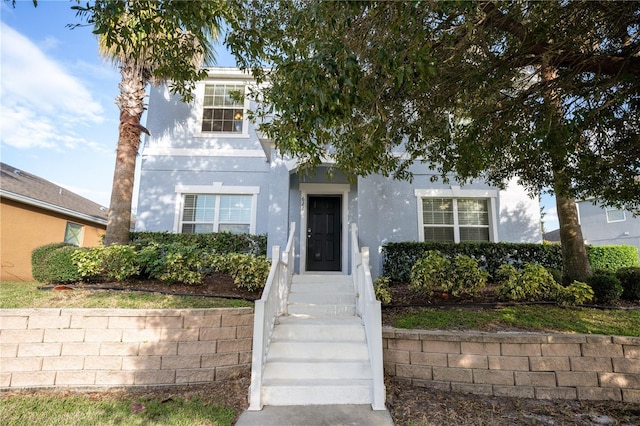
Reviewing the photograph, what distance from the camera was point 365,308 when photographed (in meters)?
4.87

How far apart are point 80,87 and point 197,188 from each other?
457cm

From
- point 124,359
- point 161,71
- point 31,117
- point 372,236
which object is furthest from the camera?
point 31,117

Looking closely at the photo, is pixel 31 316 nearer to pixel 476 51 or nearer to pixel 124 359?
pixel 124 359

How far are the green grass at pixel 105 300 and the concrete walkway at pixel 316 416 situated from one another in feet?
6.33

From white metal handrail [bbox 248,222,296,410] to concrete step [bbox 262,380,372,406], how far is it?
0.56 ft

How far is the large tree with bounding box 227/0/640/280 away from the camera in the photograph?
309cm

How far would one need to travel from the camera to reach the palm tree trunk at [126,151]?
800cm

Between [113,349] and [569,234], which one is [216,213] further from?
[569,234]

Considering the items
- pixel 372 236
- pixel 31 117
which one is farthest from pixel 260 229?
pixel 31 117

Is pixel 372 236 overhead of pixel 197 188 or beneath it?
beneath

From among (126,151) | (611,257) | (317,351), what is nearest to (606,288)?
(317,351)

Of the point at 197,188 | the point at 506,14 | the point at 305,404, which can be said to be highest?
Result: the point at 506,14

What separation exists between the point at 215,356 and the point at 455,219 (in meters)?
7.22

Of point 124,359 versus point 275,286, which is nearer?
point 124,359
